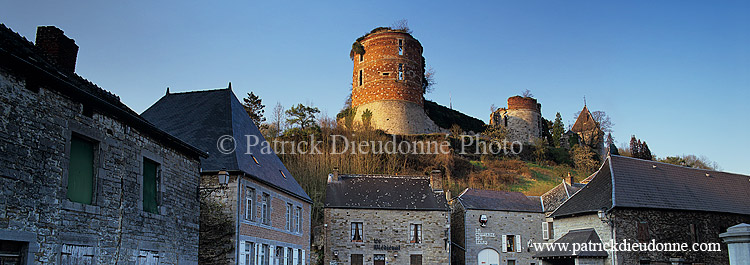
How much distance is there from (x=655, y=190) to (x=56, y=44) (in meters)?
19.3

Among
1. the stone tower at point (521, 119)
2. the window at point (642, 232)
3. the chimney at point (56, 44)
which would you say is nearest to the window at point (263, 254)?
the chimney at point (56, 44)

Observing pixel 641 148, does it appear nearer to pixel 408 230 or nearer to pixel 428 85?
pixel 428 85

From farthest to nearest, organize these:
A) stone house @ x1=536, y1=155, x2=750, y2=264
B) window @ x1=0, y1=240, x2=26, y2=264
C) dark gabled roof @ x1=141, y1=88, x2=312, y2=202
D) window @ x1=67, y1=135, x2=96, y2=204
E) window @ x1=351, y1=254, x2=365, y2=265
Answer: window @ x1=351, y1=254, x2=365, y2=265 < stone house @ x1=536, y1=155, x2=750, y2=264 < dark gabled roof @ x1=141, y1=88, x2=312, y2=202 < window @ x1=67, y1=135, x2=96, y2=204 < window @ x1=0, y1=240, x2=26, y2=264

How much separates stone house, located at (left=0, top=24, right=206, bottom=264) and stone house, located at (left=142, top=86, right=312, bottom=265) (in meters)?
2.22

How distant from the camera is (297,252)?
56.6 feet

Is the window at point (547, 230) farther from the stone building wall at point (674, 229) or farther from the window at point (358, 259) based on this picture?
the window at point (358, 259)

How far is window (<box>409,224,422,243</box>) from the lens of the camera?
78.4 ft

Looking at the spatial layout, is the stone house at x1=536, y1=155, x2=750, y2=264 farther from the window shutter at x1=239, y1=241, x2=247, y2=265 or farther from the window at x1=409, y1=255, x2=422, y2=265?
Result: the window shutter at x1=239, y1=241, x2=247, y2=265

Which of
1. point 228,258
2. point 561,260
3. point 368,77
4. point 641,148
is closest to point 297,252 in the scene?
point 228,258

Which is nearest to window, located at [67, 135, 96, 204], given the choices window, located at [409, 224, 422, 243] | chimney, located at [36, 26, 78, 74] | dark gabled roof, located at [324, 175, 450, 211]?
chimney, located at [36, 26, 78, 74]

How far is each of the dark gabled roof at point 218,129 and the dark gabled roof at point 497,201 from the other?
10.0 metres

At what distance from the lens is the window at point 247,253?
42.8 feet

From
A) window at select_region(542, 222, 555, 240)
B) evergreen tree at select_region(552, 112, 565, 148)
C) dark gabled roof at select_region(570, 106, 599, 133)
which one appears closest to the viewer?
window at select_region(542, 222, 555, 240)

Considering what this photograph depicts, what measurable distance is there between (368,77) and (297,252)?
23235 mm
